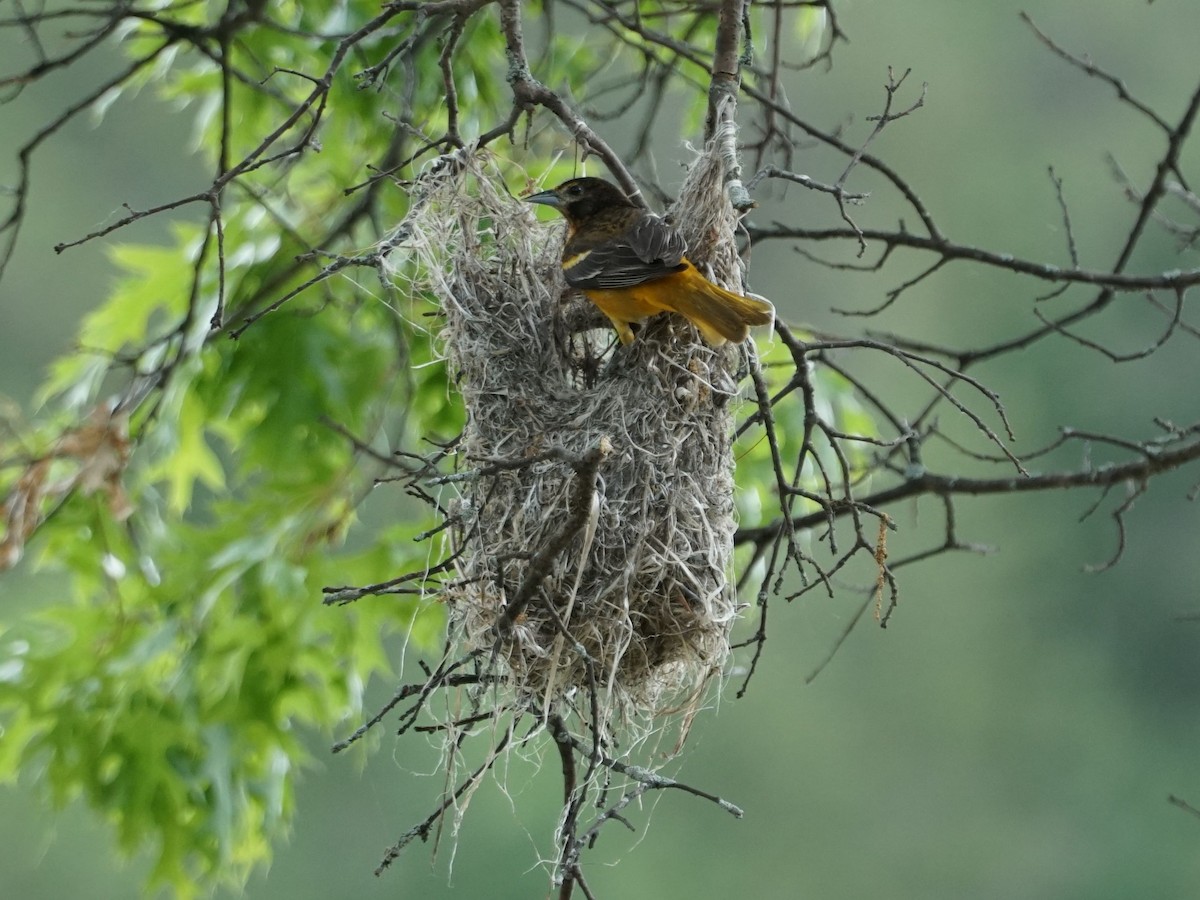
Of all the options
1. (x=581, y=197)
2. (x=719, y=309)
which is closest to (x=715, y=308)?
(x=719, y=309)

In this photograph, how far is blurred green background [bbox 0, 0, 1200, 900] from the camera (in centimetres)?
1116

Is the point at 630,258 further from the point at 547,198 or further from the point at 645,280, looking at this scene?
the point at 547,198

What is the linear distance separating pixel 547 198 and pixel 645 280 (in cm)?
66

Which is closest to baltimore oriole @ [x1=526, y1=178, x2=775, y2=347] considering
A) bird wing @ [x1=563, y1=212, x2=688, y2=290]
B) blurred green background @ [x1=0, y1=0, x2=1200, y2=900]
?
bird wing @ [x1=563, y1=212, x2=688, y2=290]

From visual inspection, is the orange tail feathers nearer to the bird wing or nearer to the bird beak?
the bird wing

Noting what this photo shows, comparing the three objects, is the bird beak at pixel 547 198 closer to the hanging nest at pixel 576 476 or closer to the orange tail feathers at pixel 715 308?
the hanging nest at pixel 576 476

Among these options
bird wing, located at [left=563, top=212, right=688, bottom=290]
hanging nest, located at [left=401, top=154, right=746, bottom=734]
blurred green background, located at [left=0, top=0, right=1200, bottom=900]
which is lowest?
hanging nest, located at [left=401, top=154, right=746, bottom=734]

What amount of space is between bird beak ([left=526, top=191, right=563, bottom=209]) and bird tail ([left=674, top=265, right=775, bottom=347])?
0.64 metres

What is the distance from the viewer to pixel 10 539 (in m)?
3.19

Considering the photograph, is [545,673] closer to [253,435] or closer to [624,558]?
[624,558]

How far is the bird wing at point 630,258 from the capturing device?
7.93ft

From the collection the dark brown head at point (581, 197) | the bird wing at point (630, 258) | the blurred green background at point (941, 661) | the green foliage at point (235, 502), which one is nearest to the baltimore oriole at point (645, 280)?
the bird wing at point (630, 258)

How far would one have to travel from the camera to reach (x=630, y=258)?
2.45 metres

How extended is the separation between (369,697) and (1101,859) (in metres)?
6.49
